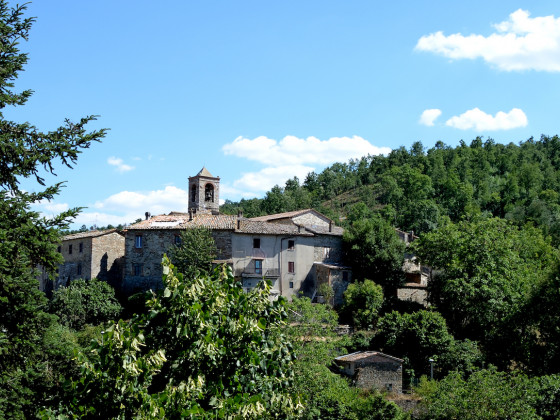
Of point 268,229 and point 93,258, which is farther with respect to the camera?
point 93,258

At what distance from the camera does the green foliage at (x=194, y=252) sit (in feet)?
125

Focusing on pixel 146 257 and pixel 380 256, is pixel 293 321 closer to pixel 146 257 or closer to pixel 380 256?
pixel 380 256

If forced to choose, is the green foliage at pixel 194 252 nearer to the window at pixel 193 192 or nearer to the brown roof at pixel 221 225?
the brown roof at pixel 221 225

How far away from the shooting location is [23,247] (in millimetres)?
9742

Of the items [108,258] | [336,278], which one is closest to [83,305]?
[108,258]

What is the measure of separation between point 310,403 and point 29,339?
1889 centimetres

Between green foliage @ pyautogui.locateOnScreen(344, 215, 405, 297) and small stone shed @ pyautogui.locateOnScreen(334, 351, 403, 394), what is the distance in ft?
35.2

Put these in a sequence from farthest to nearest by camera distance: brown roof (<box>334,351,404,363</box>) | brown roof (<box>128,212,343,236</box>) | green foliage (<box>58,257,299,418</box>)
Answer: brown roof (<box>128,212,343,236</box>)
brown roof (<box>334,351,404,363</box>)
green foliage (<box>58,257,299,418</box>)

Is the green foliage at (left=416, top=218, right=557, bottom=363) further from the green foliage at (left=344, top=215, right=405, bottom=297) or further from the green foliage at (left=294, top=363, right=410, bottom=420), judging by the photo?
the green foliage at (left=294, top=363, right=410, bottom=420)

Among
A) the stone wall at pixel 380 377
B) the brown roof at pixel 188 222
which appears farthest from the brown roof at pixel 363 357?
the brown roof at pixel 188 222

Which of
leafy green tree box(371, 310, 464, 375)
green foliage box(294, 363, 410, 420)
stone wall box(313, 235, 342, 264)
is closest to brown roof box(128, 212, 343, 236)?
stone wall box(313, 235, 342, 264)

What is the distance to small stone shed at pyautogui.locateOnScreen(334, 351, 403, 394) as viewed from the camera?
102 ft

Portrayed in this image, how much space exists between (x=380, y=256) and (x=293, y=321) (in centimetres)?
945

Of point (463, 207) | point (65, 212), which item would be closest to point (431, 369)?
point (65, 212)
